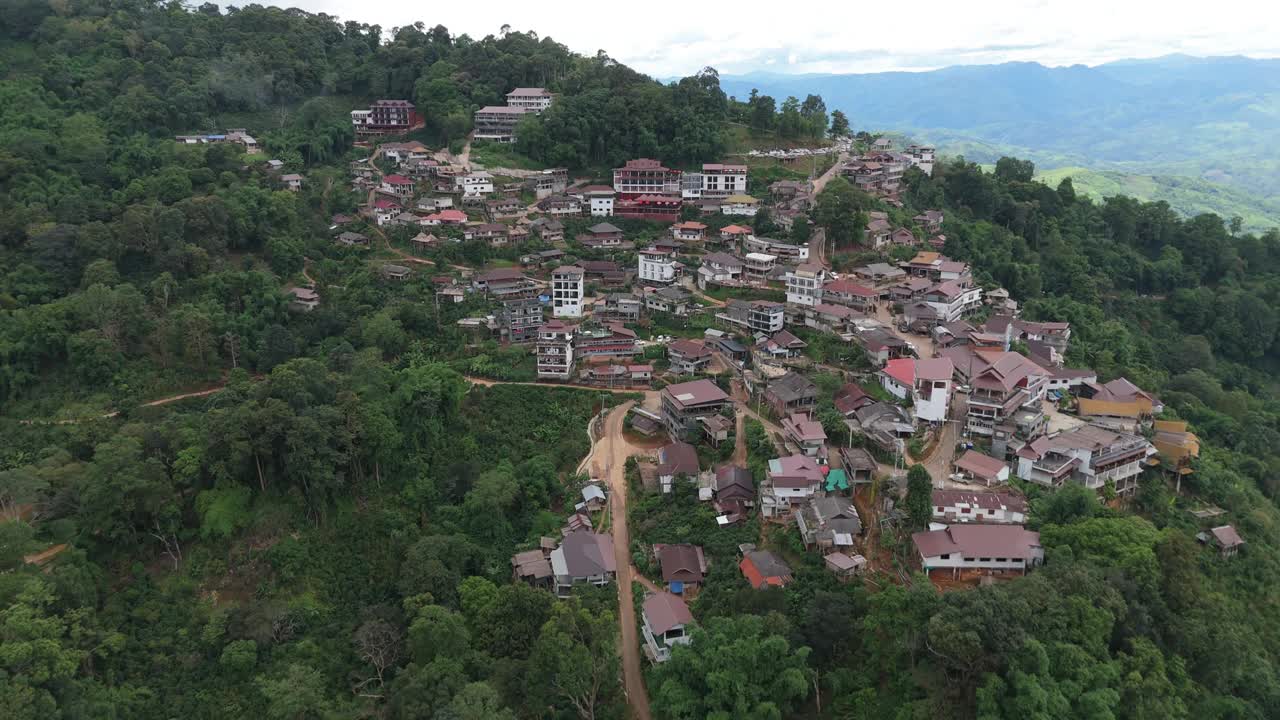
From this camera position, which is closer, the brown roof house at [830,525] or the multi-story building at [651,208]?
the brown roof house at [830,525]

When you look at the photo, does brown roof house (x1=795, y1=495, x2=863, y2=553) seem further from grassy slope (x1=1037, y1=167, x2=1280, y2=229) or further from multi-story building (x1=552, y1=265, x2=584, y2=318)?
grassy slope (x1=1037, y1=167, x2=1280, y2=229)

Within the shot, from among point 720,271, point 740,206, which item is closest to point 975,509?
point 720,271

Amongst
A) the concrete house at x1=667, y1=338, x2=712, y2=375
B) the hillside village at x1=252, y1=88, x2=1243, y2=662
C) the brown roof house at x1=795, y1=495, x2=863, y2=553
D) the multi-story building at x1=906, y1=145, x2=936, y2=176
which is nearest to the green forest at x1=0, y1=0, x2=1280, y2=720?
the brown roof house at x1=795, y1=495, x2=863, y2=553

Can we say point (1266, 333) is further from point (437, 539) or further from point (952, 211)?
point (437, 539)

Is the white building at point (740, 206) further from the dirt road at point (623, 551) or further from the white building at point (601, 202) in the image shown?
the dirt road at point (623, 551)

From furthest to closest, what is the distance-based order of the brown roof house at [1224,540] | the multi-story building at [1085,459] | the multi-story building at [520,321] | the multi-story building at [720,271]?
the multi-story building at [720,271]
the multi-story building at [520,321]
the multi-story building at [1085,459]
the brown roof house at [1224,540]

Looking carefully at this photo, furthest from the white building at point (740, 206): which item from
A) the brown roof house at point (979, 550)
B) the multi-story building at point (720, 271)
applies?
the brown roof house at point (979, 550)
